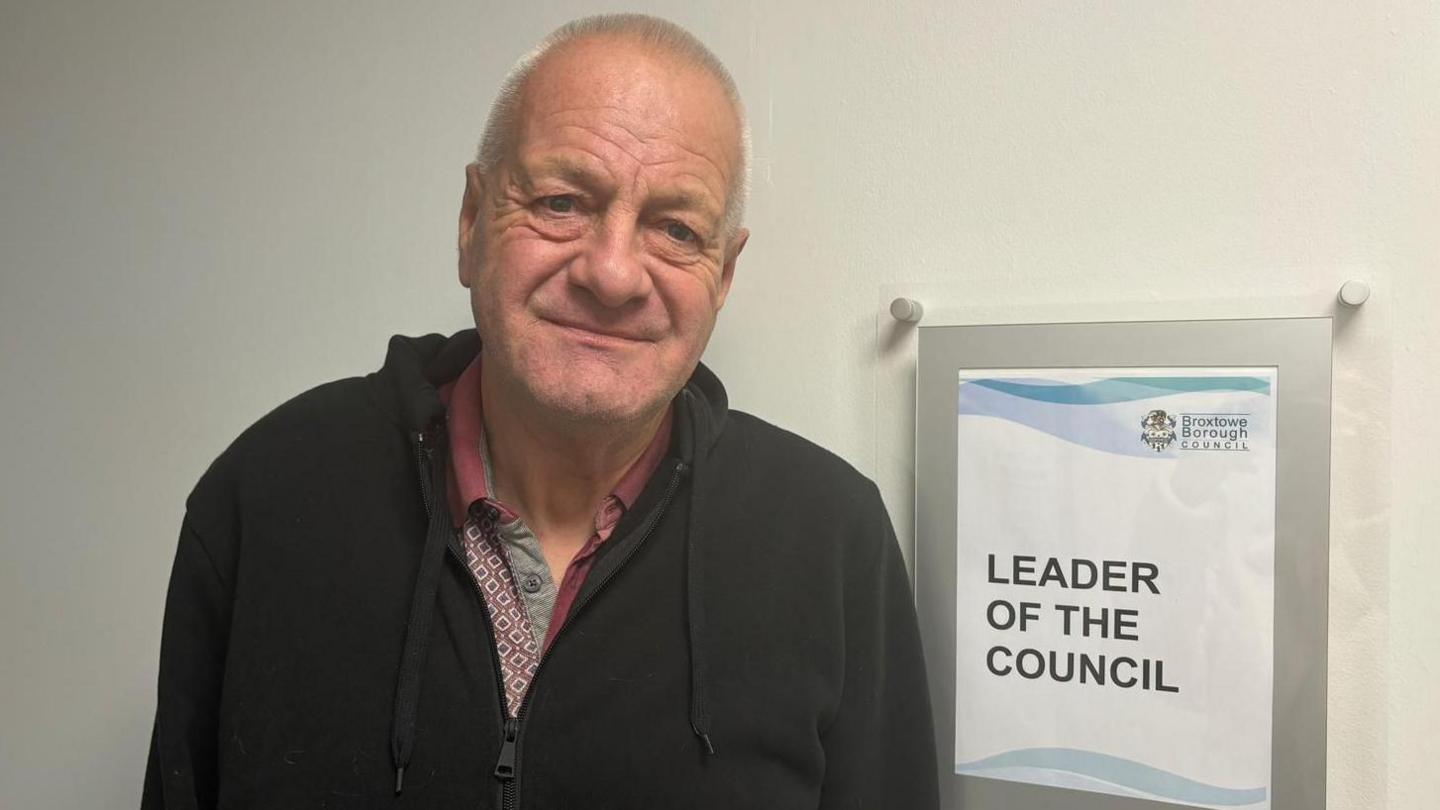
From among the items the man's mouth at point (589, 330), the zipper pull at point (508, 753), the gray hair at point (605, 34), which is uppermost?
the gray hair at point (605, 34)

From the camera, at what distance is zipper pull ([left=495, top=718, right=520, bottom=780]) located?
779mm

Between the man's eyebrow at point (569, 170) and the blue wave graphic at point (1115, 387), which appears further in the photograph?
the blue wave graphic at point (1115, 387)

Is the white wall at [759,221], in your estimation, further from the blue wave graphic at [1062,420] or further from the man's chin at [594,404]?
the man's chin at [594,404]

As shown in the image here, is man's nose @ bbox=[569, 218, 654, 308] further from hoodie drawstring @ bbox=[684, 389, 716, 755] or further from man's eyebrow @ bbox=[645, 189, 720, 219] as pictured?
hoodie drawstring @ bbox=[684, 389, 716, 755]

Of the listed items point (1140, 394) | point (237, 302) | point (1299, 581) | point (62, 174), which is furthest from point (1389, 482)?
point (62, 174)

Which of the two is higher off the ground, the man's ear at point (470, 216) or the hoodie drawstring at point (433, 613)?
the man's ear at point (470, 216)

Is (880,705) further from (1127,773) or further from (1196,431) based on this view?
(1196,431)

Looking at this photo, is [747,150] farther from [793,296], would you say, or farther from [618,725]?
[618,725]

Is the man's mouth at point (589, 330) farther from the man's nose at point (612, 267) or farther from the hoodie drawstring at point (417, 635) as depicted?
the hoodie drawstring at point (417, 635)

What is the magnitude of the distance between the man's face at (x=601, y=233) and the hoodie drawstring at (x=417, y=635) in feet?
0.46

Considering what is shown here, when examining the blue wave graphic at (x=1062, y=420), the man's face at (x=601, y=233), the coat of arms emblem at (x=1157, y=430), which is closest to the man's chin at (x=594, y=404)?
the man's face at (x=601, y=233)

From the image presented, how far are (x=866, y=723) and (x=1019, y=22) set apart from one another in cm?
71

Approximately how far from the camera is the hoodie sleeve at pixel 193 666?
0.89 metres

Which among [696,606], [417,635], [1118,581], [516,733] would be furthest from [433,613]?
[1118,581]
